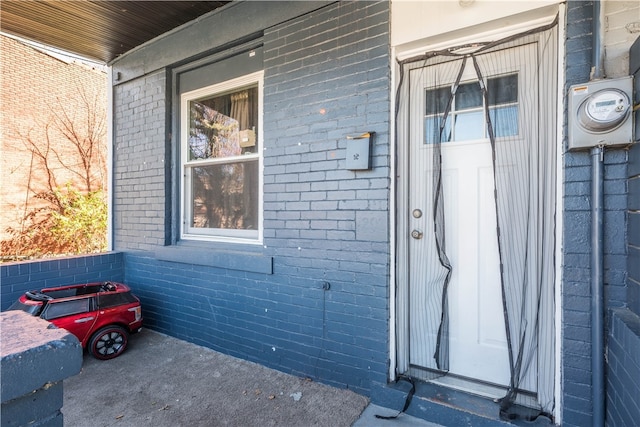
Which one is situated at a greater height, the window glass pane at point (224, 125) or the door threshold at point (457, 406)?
the window glass pane at point (224, 125)

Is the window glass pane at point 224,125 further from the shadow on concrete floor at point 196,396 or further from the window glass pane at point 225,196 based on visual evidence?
the shadow on concrete floor at point 196,396

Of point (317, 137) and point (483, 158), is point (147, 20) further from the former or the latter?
point (483, 158)

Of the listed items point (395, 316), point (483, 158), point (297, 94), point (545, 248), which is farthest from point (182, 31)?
point (545, 248)

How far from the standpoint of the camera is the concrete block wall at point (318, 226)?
2.45 m

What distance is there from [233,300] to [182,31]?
2835 mm

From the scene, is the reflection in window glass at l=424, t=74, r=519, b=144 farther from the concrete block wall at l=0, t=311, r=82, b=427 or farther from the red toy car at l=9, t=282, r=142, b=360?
the red toy car at l=9, t=282, r=142, b=360

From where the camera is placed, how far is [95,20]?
3508 millimetres

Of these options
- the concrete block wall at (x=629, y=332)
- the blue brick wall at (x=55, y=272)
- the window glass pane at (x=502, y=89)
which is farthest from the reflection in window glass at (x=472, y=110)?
the blue brick wall at (x=55, y=272)

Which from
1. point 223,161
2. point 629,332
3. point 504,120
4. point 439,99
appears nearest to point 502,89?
point 504,120

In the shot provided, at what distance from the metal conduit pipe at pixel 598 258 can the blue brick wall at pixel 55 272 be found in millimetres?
4507

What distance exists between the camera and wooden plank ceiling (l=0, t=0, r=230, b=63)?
3.25m

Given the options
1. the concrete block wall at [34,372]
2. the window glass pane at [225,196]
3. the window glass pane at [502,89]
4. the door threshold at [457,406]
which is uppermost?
the window glass pane at [502,89]

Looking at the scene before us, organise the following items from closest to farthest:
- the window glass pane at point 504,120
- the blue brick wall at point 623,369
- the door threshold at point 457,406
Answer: the blue brick wall at point 623,369, the door threshold at point 457,406, the window glass pane at point 504,120

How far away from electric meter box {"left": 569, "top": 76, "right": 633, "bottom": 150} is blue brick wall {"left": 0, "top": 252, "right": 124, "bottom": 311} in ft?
14.8
